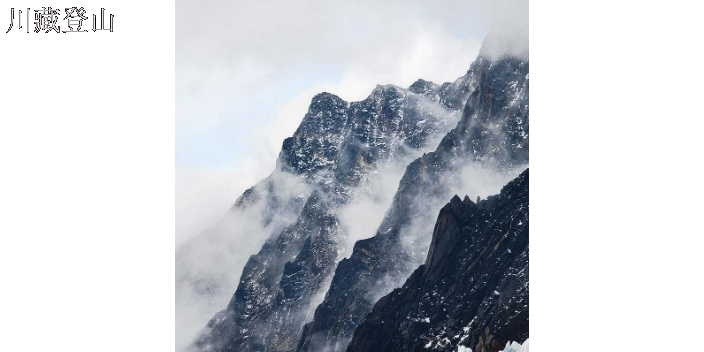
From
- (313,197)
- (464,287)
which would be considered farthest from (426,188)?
(313,197)

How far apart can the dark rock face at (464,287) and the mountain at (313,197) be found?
65471mm

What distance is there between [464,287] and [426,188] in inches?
1966

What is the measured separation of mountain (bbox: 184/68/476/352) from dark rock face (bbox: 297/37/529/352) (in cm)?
3005

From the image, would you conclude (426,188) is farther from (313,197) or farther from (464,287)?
(313,197)

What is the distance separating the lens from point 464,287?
204 feet

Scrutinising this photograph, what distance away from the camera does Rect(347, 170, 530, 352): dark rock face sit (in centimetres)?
5467

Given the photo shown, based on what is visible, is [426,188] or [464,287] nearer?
[464,287]

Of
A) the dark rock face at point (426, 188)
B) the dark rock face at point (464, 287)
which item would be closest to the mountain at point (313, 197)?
the dark rock face at point (426, 188)

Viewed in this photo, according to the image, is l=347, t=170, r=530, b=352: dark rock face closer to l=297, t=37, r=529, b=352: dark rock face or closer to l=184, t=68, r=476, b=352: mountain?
l=297, t=37, r=529, b=352: dark rock face

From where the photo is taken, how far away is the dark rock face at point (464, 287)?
179ft

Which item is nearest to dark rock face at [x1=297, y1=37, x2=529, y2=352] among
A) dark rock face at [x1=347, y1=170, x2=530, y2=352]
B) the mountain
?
dark rock face at [x1=347, y1=170, x2=530, y2=352]
